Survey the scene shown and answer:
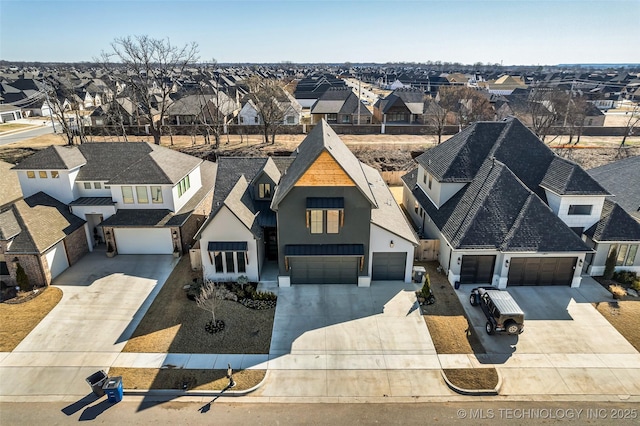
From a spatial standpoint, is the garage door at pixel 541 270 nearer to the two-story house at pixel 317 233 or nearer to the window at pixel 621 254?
the window at pixel 621 254

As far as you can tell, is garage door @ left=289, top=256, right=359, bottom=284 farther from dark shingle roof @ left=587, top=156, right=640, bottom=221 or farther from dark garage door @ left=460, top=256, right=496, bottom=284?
dark shingle roof @ left=587, top=156, right=640, bottom=221

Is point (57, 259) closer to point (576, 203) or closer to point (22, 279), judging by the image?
point (22, 279)

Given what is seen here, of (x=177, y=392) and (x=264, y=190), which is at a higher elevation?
(x=264, y=190)

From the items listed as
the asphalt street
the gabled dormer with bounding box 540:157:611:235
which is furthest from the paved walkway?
the gabled dormer with bounding box 540:157:611:235

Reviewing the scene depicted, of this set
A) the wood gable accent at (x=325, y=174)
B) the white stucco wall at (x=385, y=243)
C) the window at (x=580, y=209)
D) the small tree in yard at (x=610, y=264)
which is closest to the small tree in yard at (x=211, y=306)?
the wood gable accent at (x=325, y=174)

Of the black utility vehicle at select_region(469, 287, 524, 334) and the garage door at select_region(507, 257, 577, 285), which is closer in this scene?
the black utility vehicle at select_region(469, 287, 524, 334)

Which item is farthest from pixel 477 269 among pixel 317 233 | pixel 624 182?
pixel 624 182
